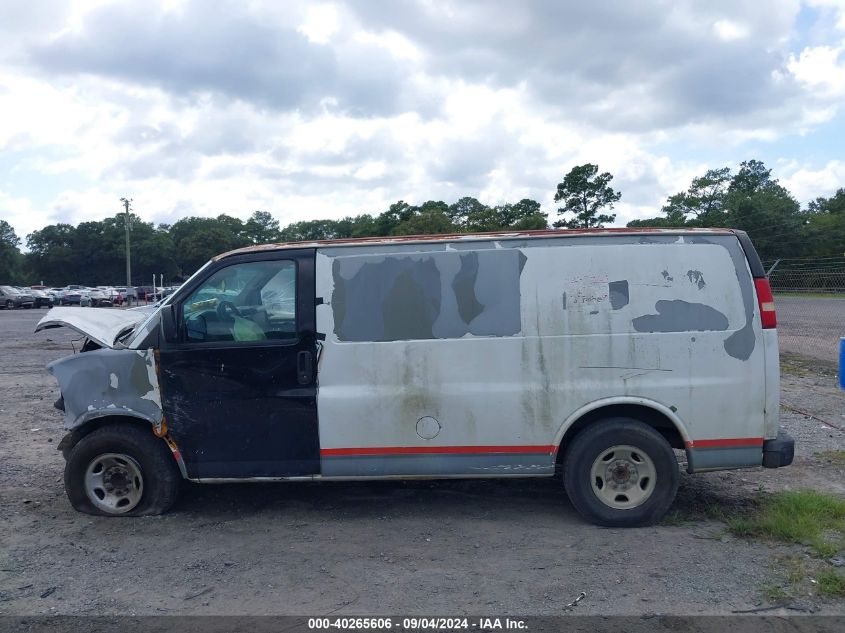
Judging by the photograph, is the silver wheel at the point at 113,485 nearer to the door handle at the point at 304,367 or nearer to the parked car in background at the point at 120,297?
the door handle at the point at 304,367

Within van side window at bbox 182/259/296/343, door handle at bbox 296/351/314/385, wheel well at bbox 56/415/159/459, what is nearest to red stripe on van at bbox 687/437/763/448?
door handle at bbox 296/351/314/385

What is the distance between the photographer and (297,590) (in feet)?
14.3

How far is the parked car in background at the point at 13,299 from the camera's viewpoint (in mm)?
46719

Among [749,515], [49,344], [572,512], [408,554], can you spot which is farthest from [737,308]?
[49,344]

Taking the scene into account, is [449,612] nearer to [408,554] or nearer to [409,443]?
[408,554]

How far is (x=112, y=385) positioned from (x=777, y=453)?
4953mm

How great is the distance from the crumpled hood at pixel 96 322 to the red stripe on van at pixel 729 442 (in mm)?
4503

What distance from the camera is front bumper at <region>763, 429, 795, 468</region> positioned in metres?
5.22

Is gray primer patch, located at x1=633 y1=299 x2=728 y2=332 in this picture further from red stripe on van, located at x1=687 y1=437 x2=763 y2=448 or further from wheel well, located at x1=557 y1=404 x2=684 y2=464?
red stripe on van, located at x1=687 y1=437 x2=763 y2=448

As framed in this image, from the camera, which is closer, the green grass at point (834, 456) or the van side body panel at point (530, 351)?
the van side body panel at point (530, 351)

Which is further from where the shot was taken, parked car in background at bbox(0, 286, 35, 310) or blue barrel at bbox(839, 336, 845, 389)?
parked car in background at bbox(0, 286, 35, 310)

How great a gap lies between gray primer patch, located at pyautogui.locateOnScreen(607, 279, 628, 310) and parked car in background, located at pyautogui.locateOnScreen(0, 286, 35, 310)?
50133mm

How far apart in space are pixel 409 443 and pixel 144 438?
203cm

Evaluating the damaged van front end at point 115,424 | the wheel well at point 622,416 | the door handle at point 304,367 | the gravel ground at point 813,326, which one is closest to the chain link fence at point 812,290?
the gravel ground at point 813,326
